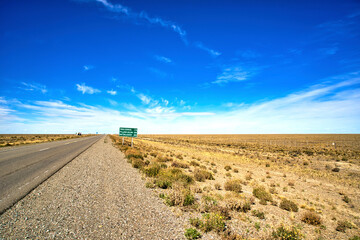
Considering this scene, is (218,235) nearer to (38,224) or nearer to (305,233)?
(305,233)

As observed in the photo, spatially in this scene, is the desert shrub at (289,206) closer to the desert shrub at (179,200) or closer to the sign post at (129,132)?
the desert shrub at (179,200)

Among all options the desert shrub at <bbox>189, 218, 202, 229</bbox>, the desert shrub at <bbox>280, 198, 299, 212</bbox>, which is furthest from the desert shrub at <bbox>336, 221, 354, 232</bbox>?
the desert shrub at <bbox>189, 218, 202, 229</bbox>

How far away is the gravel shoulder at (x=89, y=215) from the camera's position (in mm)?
3959

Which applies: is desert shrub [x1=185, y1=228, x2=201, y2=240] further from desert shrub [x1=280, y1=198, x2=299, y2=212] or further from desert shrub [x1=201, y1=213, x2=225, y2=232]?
desert shrub [x1=280, y1=198, x2=299, y2=212]

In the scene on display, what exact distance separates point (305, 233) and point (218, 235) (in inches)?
122

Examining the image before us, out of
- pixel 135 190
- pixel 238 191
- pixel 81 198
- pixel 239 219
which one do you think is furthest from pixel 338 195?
pixel 81 198

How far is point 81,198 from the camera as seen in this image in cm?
602

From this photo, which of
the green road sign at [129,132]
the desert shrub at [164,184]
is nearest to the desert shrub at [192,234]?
the desert shrub at [164,184]

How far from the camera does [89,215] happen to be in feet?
15.8

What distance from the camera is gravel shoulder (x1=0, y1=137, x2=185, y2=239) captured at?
3.96m

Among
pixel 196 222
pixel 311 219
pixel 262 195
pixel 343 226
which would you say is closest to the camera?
pixel 196 222

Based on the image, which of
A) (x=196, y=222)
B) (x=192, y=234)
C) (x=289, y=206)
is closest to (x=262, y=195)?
(x=289, y=206)

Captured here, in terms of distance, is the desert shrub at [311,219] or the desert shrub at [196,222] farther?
the desert shrub at [311,219]

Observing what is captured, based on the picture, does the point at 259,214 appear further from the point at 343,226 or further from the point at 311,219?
the point at 343,226
